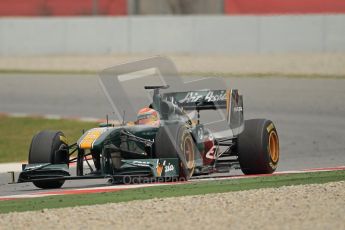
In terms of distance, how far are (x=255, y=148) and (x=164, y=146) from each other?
1.21 m

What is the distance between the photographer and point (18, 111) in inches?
827

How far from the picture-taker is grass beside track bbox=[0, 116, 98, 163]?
52.2 ft

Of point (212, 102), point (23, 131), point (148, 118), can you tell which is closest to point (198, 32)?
point (23, 131)

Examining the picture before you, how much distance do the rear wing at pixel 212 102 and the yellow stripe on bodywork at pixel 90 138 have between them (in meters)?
1.07

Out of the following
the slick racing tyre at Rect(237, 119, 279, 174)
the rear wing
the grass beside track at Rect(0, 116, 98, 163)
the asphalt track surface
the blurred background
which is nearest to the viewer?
the slick racing tyre at Rect(237, 119, 279, 174)

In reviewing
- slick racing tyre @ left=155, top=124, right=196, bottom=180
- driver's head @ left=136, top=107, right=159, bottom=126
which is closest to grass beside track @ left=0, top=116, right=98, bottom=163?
driver's head @ left=136, top=107, right=159, bottom=126

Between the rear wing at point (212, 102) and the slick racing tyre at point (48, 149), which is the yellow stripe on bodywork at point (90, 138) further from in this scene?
the rear wing at point (212, 102)

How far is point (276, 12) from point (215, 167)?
19.2m

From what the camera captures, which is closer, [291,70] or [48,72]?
[291,70]

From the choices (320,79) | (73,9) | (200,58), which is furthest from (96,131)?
(73,9)

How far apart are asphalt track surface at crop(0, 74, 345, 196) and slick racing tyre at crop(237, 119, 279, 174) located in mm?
1448

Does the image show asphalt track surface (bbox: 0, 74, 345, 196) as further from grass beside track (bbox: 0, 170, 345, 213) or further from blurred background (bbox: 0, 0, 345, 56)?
blurred background (bbox: 0, 0, 345, 56)

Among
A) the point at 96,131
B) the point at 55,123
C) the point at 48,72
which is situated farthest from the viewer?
the point at 48,72

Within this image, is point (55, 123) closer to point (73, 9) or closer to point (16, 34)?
point (16, 34)
